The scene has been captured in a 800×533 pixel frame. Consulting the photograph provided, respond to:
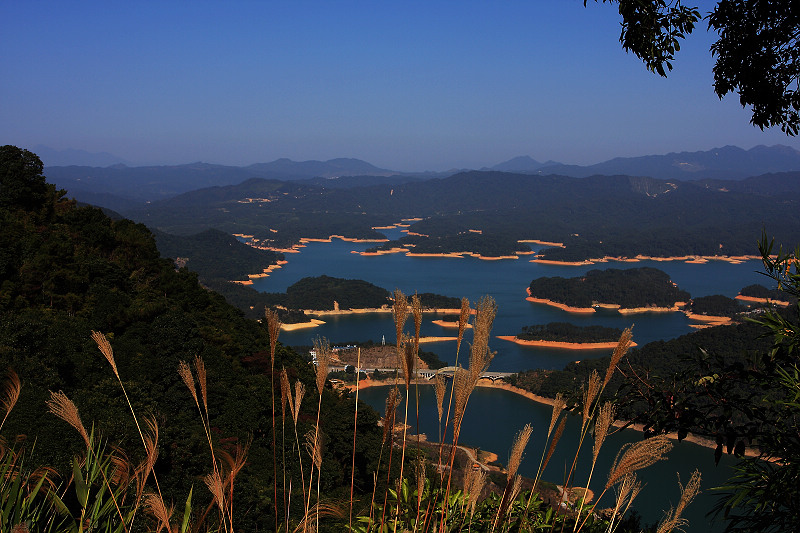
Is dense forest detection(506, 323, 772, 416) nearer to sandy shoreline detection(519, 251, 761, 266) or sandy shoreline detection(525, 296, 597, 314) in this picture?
sandy shoreline detection(525, 296, 597, 314)

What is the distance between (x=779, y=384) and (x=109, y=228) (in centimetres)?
1539

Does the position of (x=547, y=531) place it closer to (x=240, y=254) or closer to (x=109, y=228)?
(x=109, y=228)

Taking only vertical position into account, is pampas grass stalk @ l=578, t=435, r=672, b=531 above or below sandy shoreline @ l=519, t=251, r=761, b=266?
above

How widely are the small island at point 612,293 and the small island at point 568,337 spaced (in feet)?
32.2

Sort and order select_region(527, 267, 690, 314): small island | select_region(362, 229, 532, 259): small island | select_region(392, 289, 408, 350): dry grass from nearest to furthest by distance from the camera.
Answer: select_region(392, 289, 408, 350): dry grass < select_region(527, 267, 690, 314): small island < select_region(362, 229, 532, 259): small island

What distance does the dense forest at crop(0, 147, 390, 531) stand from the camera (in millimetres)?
5605

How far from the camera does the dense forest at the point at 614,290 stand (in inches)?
1998

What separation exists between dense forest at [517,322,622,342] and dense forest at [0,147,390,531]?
26.6 m

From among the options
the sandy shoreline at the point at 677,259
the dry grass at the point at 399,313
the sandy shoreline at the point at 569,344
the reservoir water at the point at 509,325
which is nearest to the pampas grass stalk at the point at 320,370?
the dry grass at the point at 399,313

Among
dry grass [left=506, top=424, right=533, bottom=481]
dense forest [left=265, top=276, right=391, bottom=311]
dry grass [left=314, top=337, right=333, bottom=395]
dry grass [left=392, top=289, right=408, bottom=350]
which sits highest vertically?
dry grass [left=392, top=289, right=408, bottom=350]

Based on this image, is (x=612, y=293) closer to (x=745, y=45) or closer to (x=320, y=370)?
(x=745, y=45)

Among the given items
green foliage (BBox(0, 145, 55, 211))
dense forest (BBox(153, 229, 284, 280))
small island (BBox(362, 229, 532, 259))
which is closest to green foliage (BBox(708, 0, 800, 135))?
green foliage (BBox(0, 145, 55, 211))

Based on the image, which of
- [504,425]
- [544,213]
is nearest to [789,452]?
[504,425]

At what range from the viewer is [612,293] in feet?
172
